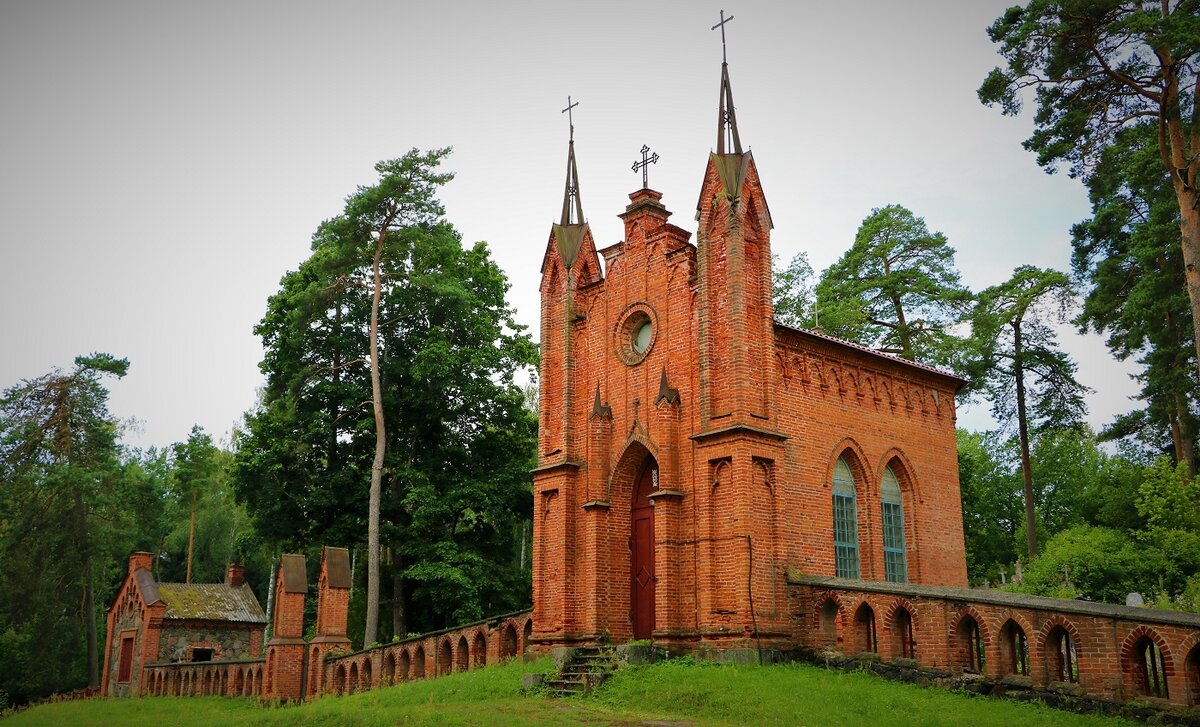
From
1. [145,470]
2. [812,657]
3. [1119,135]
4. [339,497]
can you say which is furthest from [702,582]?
[145,470]

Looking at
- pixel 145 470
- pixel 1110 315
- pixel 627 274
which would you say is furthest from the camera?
pixel 145 470

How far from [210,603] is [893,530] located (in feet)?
83.1

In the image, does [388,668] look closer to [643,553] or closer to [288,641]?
[288,641]

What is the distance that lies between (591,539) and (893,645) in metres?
5.95

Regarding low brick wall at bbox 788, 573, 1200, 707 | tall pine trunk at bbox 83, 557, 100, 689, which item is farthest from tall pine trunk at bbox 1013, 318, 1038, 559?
tall pine trunk at bbox 83, 557, 100, 689

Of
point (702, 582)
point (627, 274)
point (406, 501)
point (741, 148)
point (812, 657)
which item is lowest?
point (812, 657)

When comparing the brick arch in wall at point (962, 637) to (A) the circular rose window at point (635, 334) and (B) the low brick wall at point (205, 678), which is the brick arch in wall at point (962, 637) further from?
(B) the low brick wall at point (205, 678)

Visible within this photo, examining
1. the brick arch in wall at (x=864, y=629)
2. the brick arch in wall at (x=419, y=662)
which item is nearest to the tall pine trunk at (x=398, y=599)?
the brick arch in wall at (x=419, y=662)

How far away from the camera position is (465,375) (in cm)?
3023

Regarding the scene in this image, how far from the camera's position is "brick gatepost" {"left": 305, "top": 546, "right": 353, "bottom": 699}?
21.9 meters

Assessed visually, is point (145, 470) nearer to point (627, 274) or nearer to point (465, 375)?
point (465, 375)

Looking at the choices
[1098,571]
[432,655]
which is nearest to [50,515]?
[432,655]

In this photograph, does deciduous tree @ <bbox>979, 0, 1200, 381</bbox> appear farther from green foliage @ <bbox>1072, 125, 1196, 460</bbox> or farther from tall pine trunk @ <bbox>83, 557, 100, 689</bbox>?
tall pine trunk @ <bbox>83, 557, 100, 689</bbox>

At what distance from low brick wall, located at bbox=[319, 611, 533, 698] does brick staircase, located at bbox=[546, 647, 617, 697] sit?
2.04 m
